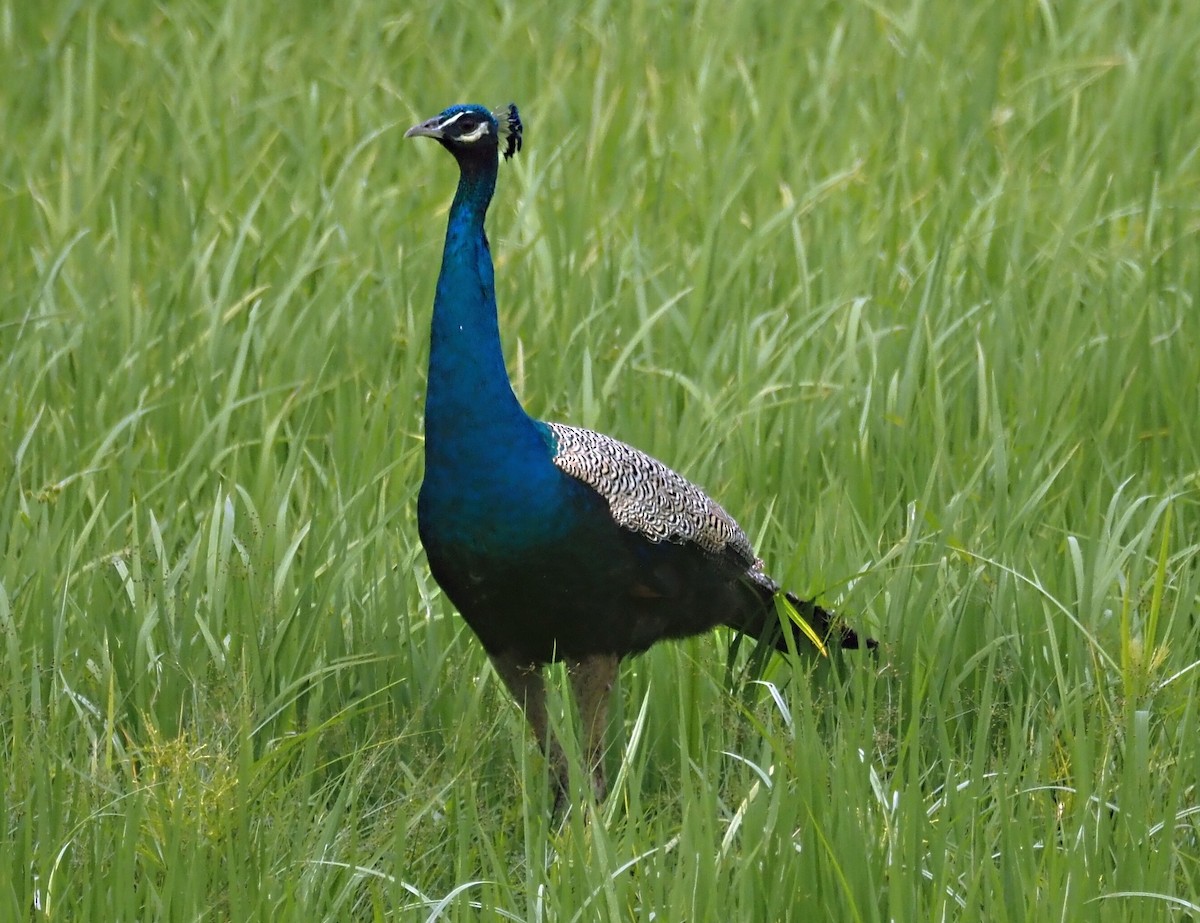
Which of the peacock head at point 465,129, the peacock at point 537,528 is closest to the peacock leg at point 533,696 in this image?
the peacock at point 537,528

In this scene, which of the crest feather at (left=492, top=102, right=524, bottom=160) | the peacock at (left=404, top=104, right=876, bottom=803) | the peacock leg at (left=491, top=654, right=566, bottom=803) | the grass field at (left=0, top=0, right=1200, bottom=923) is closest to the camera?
the grass field at (left=0, top=0, right=1200, bottom=923)

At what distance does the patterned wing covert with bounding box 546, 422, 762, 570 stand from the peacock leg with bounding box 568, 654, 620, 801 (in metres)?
0.29

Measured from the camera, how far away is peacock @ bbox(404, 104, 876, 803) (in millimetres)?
3770

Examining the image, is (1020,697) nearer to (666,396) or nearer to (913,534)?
(913,534)

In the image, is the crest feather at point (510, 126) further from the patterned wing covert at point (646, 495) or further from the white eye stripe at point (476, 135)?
the patterned wing covert at point (646, 495)

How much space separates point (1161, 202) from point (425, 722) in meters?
3.25

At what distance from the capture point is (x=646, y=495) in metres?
4.09

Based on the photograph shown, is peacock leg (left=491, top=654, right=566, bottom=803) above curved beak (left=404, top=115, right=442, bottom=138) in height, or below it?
below

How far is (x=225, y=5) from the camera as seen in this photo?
8.19 m

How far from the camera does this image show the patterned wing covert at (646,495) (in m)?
4.00

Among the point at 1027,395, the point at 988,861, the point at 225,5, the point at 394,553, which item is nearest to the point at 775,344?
the point at 1027,395

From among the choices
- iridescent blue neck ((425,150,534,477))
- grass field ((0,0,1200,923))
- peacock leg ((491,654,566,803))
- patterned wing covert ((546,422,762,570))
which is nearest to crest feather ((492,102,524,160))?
iridescent blue neck ((425,150,534,477))

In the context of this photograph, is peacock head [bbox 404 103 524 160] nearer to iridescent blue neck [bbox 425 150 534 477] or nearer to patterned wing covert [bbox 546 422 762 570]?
iridescent blue neck [bbox 425 150 534 477]

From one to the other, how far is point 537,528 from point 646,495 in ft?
1.25
